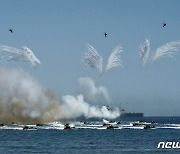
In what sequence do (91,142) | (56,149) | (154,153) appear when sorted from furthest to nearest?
(91,142)
(56,149)
(154,153)

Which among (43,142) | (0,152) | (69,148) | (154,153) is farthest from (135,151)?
(43,142)

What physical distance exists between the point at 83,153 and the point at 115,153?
6.49 metres

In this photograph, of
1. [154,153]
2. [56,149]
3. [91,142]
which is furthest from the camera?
[91,142]

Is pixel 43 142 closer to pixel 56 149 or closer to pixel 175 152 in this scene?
pixel 56 149

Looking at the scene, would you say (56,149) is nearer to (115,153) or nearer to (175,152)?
(115,153)

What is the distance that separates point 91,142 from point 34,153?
36.7 m

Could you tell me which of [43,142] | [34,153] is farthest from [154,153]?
[43,142]

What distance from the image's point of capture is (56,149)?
13412 centimetres

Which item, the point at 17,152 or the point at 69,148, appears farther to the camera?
the point at 69,148

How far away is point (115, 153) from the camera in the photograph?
389 ft

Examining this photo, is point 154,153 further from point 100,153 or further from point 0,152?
point 0,152

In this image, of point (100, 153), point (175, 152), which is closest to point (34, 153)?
point (100, 153)

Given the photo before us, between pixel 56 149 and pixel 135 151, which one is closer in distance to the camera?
pixel 135 151

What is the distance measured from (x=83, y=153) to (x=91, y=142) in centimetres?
3665
